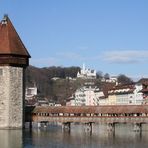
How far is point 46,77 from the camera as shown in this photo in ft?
523

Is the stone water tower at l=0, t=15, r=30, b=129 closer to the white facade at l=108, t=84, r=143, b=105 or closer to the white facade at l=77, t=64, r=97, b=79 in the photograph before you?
the white facade at l=108, t=84, r=143, b=105

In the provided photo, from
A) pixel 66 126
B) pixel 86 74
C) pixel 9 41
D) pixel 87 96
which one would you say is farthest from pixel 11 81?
pixel 86 74

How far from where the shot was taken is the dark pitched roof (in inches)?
1829

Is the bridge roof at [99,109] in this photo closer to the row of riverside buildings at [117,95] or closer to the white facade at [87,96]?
the row of riverside buildings at [117,95]

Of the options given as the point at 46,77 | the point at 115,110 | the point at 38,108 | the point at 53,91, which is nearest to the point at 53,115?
the point at 38,108

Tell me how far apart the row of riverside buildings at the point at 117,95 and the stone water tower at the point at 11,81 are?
2709cm

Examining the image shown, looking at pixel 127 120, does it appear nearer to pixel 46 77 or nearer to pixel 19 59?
pixel 19 59

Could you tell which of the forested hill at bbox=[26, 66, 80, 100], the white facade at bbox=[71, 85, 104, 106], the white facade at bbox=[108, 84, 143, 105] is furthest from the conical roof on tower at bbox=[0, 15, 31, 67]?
the forested hill at bbox=[26, 66, 80, 100]

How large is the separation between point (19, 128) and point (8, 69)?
4.87 m

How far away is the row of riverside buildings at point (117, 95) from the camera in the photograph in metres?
90.9

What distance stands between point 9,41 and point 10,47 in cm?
59

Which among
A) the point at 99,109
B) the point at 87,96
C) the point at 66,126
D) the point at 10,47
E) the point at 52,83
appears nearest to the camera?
the point at 10,47

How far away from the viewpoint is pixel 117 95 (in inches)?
4060

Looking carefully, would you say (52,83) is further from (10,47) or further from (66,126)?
(10,47)
